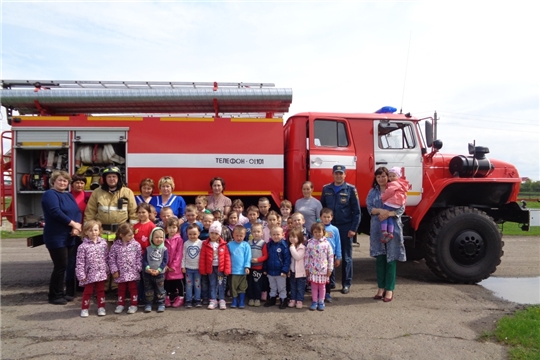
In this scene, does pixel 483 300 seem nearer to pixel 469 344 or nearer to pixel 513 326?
pixel 513 326

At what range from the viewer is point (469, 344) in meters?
3.85

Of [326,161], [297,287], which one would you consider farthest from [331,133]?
[297,287]

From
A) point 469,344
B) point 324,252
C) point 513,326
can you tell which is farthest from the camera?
point 324,252

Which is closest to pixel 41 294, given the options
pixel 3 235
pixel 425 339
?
pixel 425 339

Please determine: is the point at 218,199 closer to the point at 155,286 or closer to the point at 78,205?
the point at 155,286

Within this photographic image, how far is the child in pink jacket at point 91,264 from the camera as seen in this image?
4.61m

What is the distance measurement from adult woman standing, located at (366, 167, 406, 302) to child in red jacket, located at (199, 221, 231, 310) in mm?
2139

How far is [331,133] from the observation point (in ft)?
20.4

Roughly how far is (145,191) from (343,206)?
2947 mm

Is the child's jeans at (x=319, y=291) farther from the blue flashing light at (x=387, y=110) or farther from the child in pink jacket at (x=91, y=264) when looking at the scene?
the blue flashing light at (x=387, y=110)

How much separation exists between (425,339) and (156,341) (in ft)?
9.50

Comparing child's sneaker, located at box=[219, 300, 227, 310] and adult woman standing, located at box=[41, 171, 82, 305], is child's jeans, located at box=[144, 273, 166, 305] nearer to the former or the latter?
child's sneaker, located at box=[219, 300, 227, 310]

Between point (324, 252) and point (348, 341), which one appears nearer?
point (348, 341)

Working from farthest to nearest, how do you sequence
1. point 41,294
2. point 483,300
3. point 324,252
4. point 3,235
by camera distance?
point 3,235, point 41,294, point 483,300, point 324,252
